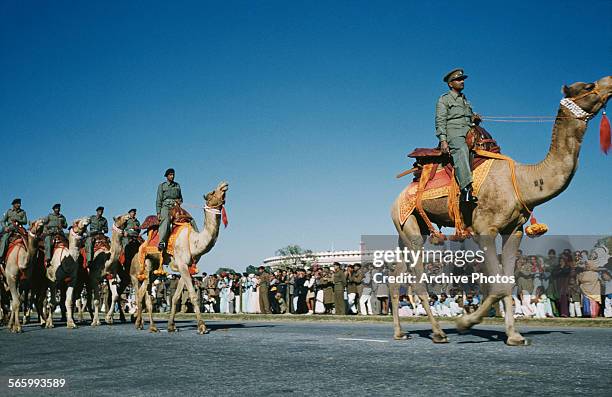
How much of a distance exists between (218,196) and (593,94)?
894 centimetres

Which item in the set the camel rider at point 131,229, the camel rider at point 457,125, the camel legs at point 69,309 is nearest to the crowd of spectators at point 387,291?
the camel rider at point 457,125

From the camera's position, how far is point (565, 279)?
20000 mm

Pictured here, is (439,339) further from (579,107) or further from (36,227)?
(36,227)

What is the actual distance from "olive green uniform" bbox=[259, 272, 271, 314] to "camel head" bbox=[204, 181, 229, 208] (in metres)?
15.8

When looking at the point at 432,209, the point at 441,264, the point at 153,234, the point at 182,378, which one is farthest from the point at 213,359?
the point at 441,264

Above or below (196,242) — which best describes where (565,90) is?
above

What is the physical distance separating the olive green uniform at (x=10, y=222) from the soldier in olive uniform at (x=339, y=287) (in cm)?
1249

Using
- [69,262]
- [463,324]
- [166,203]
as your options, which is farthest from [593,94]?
[69,262]

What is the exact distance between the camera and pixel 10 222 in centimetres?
1931

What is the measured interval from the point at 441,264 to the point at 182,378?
2029 centimetres

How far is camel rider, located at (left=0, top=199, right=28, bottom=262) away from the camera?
1883 centimetres

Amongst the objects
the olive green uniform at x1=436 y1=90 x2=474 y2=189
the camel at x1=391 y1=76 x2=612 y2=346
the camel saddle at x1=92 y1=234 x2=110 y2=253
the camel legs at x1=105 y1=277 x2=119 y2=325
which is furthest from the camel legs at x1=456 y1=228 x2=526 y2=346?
the camel saddle at x1=92 y1=234 x2=110 y2=253

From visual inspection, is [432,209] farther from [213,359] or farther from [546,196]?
[213,359]

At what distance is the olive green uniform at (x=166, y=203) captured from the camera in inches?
627
